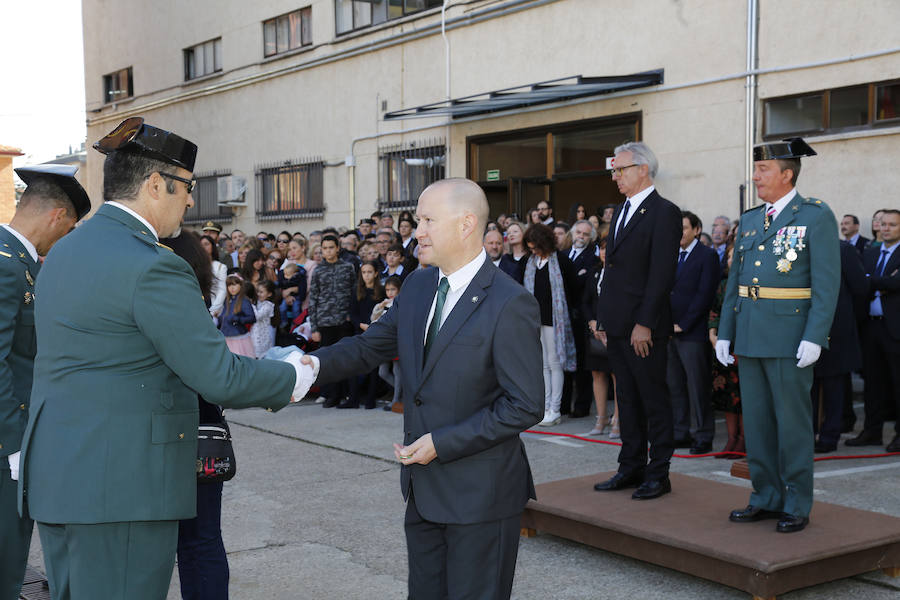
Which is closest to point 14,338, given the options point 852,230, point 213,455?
point 213,455

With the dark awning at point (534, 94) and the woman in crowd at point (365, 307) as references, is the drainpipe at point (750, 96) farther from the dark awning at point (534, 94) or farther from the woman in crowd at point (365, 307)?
the woman in crowd at point (365, 307)

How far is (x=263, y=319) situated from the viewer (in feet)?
36.5

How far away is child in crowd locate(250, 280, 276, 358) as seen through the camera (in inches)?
436

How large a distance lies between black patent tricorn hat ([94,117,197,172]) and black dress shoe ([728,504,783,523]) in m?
3.34

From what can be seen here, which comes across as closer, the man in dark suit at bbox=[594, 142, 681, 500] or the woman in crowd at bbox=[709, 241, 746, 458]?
the man in dark suit at bbox=[594, 142, 681, 500]

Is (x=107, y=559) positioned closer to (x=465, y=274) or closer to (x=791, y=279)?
(x=465, y=274)

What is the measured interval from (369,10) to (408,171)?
130 inches

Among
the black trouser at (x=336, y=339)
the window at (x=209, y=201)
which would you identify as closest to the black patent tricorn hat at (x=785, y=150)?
the black trouser at (x=336, y=339)

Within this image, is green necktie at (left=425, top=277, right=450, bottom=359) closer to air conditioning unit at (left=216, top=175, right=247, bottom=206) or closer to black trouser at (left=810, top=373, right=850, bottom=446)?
black trouser at (left=810, top=373, right=850, bottom=446)

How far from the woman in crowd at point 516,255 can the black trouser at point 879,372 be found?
3.29m

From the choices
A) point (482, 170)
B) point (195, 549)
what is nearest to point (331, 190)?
point (482, 170)

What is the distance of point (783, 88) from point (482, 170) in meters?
5.53

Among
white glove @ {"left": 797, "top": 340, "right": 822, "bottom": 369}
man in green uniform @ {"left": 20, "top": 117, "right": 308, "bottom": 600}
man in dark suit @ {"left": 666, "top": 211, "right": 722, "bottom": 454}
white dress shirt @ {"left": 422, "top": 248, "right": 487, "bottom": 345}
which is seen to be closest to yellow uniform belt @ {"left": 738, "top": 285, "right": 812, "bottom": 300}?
white glove @ {"left": 797, "top": 340, "right": 822, "bottom": 369}

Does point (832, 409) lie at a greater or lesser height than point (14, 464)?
lesser
